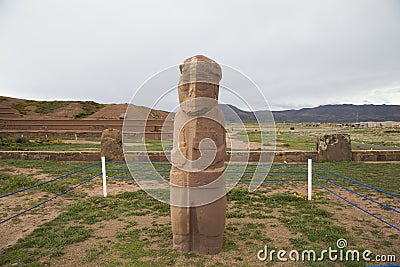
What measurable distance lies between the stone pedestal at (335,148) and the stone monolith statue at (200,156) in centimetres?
915

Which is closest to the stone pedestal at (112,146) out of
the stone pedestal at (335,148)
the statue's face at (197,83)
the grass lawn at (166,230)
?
the grass lawn at (166,230)

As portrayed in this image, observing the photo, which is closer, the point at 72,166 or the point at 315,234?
the point at 315,234

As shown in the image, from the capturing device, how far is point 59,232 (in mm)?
4855

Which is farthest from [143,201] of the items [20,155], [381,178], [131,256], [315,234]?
[20,155]

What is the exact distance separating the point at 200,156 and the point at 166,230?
72.6 inches

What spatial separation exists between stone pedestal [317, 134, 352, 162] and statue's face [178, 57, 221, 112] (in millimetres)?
9288

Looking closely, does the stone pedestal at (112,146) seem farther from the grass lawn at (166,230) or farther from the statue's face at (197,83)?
the statue's face at (197,83)

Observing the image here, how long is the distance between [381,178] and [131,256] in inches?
321

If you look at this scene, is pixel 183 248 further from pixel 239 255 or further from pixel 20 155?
pixel 20 155

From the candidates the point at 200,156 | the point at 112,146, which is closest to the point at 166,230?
the point at 200,156

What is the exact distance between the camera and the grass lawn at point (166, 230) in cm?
394

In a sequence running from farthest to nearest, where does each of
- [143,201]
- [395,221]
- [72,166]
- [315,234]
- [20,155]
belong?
1. [20,155]
2. [72,166]
3. [143,201]
4. [395,221]
5. [315,234]

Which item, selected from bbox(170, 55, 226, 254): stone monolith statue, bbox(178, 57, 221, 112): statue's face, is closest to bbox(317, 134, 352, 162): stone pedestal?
bbox(170, 55, 226, 254): stone monolith statue

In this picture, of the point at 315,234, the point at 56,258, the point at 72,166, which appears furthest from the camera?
the point at 72,166
